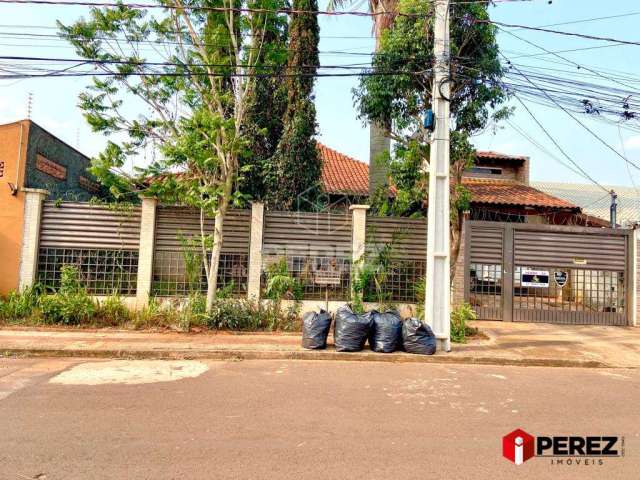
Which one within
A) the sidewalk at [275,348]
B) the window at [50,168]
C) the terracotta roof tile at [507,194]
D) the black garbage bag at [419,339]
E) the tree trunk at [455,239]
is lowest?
the sidewalk at [275,348]

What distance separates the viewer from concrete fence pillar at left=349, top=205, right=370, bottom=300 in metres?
10.9

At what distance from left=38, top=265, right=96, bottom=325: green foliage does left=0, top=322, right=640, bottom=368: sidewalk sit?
0.38 m

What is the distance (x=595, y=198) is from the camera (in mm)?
22141

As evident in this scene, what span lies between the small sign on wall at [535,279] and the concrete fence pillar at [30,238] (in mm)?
11491

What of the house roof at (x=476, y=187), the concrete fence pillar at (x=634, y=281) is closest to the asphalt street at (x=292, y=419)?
the concrete fence pillar at (x=634, y=281)

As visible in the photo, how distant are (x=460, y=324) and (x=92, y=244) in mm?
8236

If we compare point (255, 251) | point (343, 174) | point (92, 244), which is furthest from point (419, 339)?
point (343, 174)

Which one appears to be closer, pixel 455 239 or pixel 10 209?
pixel 10 209

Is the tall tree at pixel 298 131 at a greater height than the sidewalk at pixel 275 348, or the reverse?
the tall tree at pixel 298 131

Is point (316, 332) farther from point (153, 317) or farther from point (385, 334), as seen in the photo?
point (153, 317)

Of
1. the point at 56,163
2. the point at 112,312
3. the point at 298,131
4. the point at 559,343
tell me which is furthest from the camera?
the point at 56,163

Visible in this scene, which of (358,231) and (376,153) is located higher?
(376,153)

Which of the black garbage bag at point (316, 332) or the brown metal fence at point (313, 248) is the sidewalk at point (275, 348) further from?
the brown metal fence at point (313, 248)

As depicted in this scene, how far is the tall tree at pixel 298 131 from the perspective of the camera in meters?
Answer: 12.3
